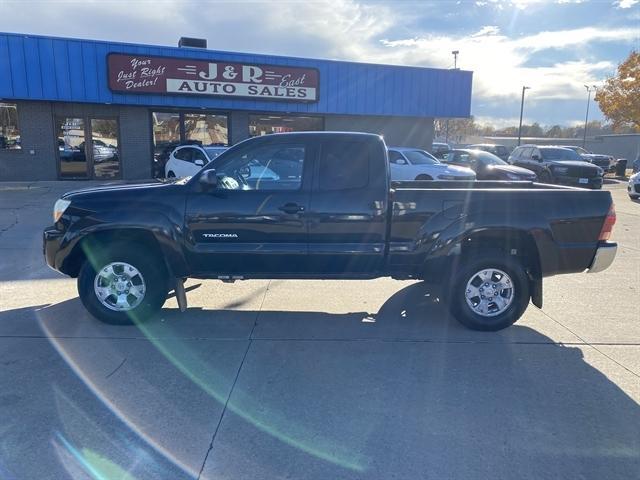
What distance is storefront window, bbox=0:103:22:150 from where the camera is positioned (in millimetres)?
16578

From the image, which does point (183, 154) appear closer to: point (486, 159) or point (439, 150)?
point (486, 159)

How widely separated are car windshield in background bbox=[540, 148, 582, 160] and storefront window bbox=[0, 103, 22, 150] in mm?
20607

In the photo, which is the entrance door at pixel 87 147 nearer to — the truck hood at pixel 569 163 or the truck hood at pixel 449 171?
the truck hood at pixel 449 171

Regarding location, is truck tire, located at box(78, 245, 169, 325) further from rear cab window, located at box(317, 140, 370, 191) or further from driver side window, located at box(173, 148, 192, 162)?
driver side window, located at box(173, 148, 192, 162)

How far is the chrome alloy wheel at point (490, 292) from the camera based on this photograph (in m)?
4.62

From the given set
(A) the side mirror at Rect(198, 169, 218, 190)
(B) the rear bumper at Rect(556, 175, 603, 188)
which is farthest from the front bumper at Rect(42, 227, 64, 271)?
(B) the rear bumper at Rect(556, 175, 603, 188)

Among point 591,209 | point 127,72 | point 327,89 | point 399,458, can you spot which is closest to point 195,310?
point 399,458

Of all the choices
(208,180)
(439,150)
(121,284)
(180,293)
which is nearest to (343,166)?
(208,180)

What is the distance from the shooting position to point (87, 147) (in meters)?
17.5

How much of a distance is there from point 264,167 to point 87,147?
15.5 meters

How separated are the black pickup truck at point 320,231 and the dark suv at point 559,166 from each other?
15.0 metres

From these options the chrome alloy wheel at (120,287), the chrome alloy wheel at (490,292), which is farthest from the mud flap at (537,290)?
the chrome alloy wheel at (120,287)

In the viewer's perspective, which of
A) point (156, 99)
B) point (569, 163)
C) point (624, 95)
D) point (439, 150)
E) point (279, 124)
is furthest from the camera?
point (624, 95)

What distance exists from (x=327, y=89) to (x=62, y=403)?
58.8ft
